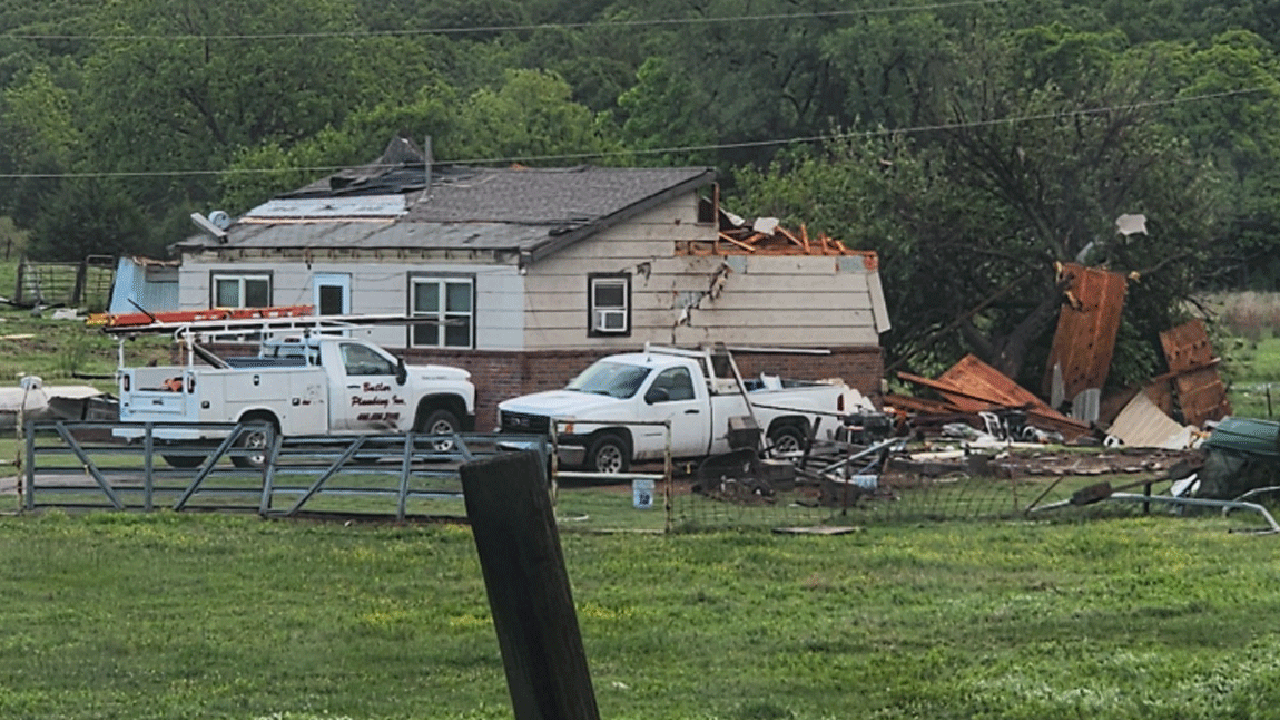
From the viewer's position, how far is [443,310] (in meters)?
34.9

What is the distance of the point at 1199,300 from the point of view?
4284 cm

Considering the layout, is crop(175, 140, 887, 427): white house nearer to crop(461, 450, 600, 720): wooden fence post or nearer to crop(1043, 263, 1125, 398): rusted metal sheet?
crop(1043, 263, 1125, 398): rusted metal sheet

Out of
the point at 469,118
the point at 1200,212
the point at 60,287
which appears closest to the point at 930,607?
the point at 1200,212

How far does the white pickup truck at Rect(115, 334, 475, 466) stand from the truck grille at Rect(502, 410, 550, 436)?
2181 mm

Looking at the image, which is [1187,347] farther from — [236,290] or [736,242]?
[236,290]

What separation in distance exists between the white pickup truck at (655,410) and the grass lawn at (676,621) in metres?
6.14

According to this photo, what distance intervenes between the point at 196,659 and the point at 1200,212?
3167cm

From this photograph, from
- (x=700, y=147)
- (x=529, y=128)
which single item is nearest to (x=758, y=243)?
(x=529, y=128)

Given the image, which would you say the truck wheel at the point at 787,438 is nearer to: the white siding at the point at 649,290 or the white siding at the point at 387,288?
the white siding at the point at 649,290

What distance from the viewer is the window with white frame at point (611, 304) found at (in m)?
35.1

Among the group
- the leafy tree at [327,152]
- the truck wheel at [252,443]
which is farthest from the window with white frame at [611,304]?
the leafy tree at [327,152]

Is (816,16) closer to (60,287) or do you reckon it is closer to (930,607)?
(60,287)

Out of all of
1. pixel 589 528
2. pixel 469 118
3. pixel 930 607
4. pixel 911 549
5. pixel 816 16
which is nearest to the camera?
pixel 930 607

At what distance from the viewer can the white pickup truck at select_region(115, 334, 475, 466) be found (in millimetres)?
28172
